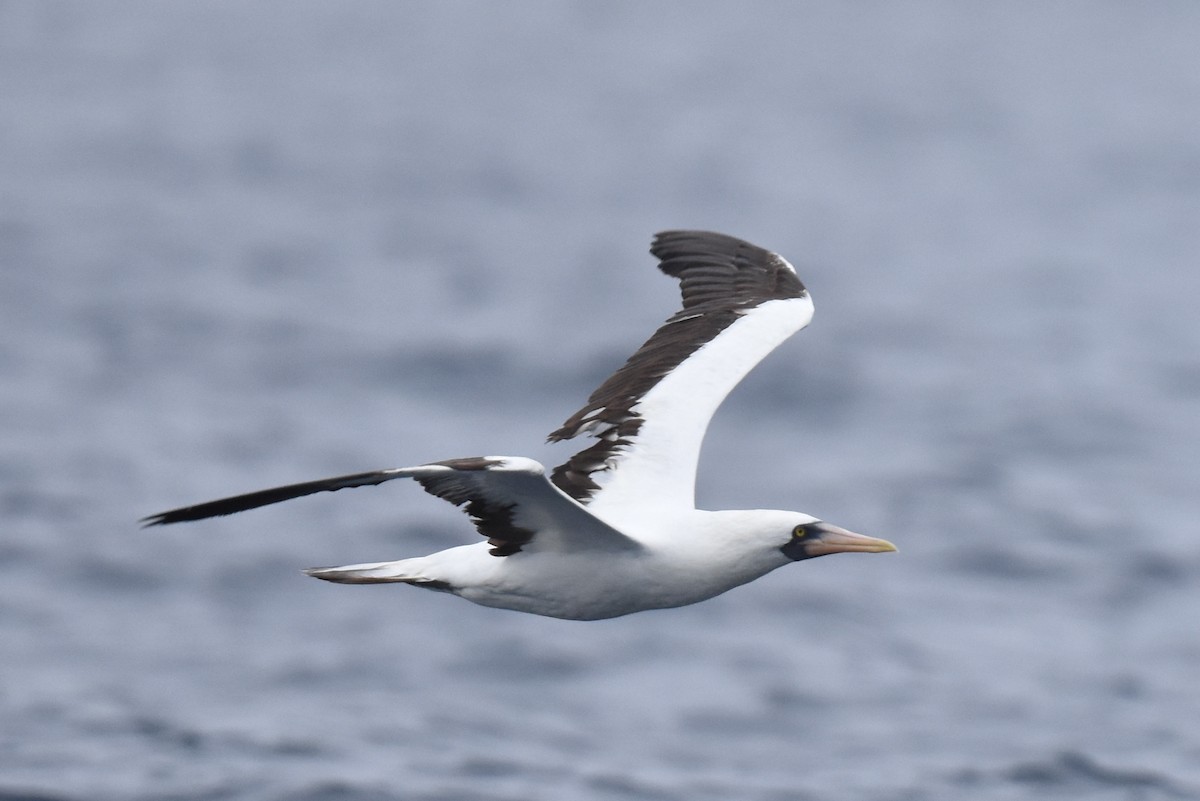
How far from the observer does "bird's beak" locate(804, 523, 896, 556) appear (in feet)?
45.1

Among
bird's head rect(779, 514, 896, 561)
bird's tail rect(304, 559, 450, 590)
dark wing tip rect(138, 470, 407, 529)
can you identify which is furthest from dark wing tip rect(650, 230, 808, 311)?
dark wing tip rect(138, 470, 407, 529)

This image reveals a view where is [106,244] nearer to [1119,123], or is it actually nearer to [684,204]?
[684,204]

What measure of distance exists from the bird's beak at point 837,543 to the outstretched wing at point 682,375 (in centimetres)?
121

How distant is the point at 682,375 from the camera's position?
52.8 feet

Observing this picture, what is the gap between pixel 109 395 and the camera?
140ft

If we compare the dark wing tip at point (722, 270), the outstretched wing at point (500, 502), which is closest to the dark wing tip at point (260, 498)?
the outstretched wing at point (500, 502)

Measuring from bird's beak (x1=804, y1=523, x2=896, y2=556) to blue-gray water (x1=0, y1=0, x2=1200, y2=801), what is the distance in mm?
16558

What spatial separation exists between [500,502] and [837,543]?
7.82 feet

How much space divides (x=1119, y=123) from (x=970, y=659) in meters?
20.3

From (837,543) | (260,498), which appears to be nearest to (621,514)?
(837,543)

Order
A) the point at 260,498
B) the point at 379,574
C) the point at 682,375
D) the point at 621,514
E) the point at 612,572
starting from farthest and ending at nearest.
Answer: the point at 682,375, the point at 621,514, the point at 379,574, the point at 612,572, the point at 260,498

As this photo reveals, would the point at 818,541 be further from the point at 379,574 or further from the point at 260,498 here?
the point at 260,498

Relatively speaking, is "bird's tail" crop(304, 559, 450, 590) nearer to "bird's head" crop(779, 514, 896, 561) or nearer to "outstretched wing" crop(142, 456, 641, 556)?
"outstretched wing" crop(142, 456, 641, 556)

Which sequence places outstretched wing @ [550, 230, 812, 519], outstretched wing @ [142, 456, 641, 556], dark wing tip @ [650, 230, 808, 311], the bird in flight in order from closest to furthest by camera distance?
1. outstretched wing @ [142, 456, 641, 556]
2. the bird in flight
3. outstretched wing @ [550, 230, 812, 519]
4. dark wing tip @ [650, 230, 808, 311]
